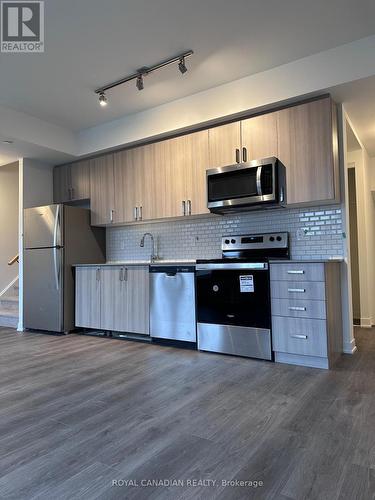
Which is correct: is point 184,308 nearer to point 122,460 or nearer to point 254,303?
Result: point 254,303

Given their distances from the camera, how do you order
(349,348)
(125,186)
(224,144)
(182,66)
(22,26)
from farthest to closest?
(125,186) < (224,144) < (349,348) < (182,66) < (22,26)

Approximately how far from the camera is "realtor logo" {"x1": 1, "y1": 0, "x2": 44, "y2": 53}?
99.3 inches

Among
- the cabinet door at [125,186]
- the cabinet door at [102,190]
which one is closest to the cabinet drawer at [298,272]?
the cabinet door at [125,186]

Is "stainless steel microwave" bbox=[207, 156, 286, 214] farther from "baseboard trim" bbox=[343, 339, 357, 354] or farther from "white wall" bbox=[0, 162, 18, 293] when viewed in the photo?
"white wall" bbox=[0, 162, 18, 293]

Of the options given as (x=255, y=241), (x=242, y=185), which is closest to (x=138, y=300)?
(x=255, y=241)

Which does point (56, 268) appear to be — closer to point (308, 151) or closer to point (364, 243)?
point (308, 151)

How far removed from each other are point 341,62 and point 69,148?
3427 mm

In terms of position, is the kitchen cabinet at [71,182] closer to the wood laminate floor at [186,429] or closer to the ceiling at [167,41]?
the ceiling at [167,41]

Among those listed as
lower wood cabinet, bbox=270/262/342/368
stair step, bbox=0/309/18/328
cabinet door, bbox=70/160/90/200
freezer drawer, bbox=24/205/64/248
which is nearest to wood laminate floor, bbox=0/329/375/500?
lower wood cabinet, bbox=270/262/342/368

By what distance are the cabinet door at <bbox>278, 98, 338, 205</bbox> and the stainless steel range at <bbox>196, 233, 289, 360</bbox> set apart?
590mm

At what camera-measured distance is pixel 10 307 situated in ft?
18.7

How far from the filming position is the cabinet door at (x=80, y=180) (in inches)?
190

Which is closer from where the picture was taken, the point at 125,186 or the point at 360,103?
the point at 360,103

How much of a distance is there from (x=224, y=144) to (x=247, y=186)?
63 cm
